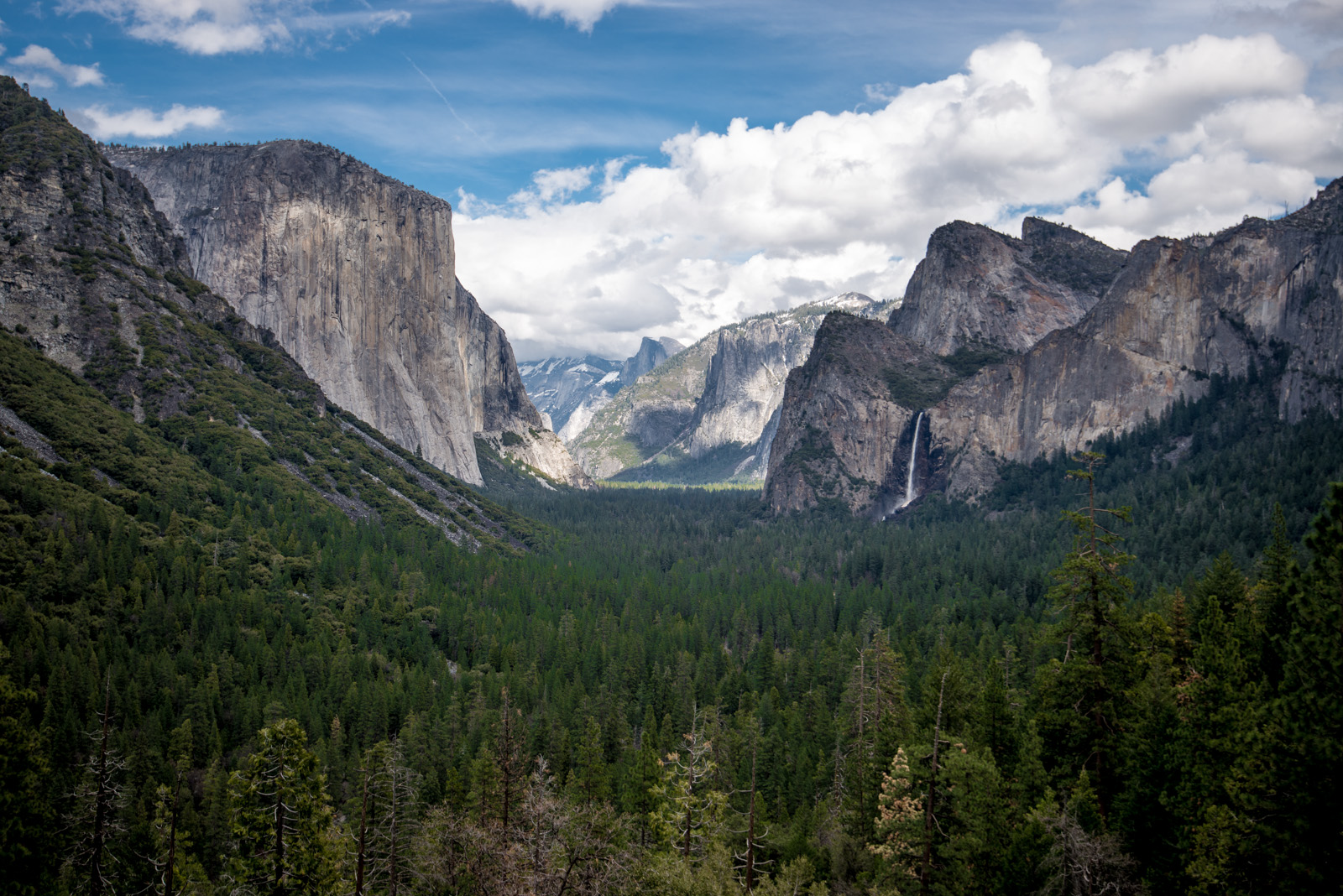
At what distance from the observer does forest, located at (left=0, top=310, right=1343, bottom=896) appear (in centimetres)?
2672

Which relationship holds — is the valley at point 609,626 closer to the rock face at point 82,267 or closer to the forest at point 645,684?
the forest at point 645,684

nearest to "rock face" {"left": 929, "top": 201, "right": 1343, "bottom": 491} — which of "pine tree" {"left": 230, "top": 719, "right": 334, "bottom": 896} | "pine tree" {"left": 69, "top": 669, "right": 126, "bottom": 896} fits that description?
"pine tree" {"left": 230, "top": 719, "right": 334, "bottom": 896}

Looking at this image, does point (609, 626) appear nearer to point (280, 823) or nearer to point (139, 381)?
point (280, 823)

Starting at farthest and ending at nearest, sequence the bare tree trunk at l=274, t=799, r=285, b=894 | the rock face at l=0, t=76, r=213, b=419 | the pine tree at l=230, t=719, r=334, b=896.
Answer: the rock face at l=0, t=76, r=213, b=419 < the pine tree at l=230, t=719, r=334, b=896 < the bare tree trunk at l=274, t=799, r=285, b=894

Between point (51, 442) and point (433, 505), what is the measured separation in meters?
66.4

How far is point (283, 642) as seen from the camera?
3228 inches

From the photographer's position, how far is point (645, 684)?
83062mm

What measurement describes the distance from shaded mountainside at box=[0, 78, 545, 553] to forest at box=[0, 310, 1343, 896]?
1089 millimetres

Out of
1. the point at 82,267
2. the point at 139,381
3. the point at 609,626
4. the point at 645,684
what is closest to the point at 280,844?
the point at 645,684

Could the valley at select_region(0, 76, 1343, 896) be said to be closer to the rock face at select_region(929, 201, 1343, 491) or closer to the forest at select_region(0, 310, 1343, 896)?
the forest at select_region(0, 310, 1343, 896)

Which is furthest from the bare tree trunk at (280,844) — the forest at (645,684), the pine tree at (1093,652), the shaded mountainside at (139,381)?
the shaded mountainside at (139,381)

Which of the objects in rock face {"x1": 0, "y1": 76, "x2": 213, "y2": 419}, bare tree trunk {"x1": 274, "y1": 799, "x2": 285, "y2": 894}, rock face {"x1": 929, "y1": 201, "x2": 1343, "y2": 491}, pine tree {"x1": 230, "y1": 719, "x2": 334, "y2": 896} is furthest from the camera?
rock face {"x1": 929, "y1": 201, "x2": 1343, "y2": 491}

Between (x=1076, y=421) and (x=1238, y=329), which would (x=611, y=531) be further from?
(x=1238, y=329)

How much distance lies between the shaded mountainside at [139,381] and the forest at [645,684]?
1.09 m
